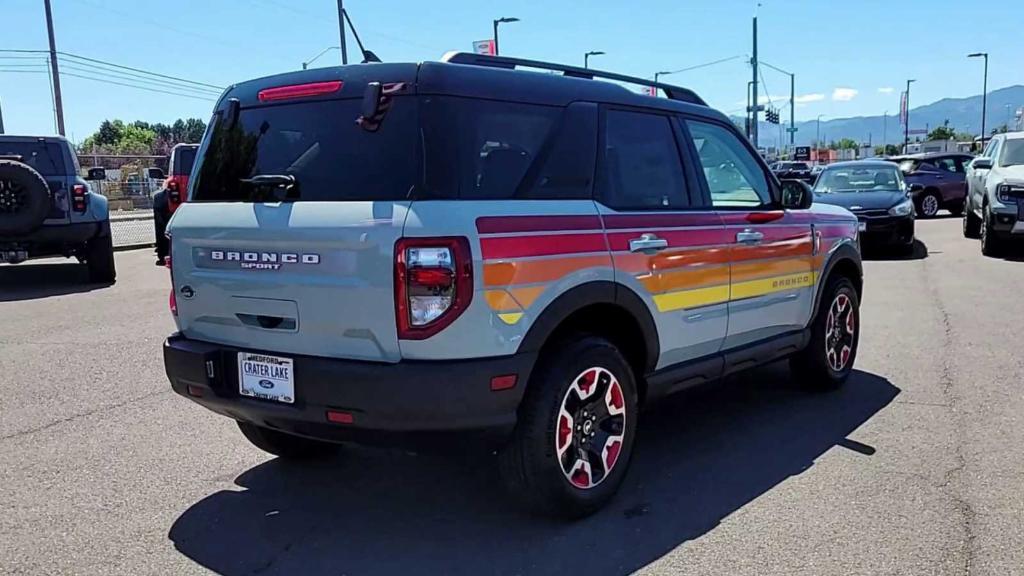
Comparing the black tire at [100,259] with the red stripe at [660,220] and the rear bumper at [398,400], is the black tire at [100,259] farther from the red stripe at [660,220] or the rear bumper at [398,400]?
the red stripe at [660,220]

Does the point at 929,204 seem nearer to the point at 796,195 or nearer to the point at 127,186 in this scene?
the point at 796,195

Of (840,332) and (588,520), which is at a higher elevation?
(840,332)

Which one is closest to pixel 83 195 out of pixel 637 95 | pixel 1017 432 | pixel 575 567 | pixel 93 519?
pixel 93 519

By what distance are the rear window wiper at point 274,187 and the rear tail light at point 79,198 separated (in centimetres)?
888

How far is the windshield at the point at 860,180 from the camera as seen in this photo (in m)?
14.5

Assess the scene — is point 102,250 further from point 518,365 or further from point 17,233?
point 518,365

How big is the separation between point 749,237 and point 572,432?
5.75ft

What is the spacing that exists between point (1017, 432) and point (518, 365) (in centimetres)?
334

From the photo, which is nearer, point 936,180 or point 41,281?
point 41,281

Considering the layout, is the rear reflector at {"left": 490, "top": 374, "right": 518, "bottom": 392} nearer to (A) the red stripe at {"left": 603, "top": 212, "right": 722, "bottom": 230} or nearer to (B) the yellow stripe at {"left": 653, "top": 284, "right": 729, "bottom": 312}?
(A) the red stripe at {"left": 603, "top": 212, "right": 722, "bottom": 230}

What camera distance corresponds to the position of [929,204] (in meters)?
21.1

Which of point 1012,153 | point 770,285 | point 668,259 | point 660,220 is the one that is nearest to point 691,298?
point 668,259

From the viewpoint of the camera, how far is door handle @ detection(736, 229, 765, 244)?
469cm

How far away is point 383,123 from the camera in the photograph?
336 cm
